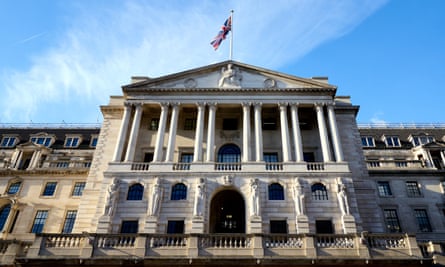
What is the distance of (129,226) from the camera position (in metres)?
26.7

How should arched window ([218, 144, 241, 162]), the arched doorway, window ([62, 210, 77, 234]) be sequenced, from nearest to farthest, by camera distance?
the arched doorway, arched window ([218, 144, 241, 162]), window ([62, 210, 77, 234])

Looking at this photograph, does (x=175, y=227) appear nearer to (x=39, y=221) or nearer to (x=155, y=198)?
(x=155, y=198)

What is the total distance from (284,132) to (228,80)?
30.9ft

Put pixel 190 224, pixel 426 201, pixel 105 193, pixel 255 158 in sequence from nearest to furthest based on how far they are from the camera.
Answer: pixel 190 224 < pixel 105 193 < pixel 255 158 < pixel 426 201

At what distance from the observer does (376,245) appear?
72.3 ft

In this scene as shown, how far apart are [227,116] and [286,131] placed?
781 centimetres

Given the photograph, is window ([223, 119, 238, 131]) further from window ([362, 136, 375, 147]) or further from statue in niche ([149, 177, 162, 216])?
window ([362, 136, 375, 147])

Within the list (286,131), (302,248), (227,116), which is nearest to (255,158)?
(286,131)

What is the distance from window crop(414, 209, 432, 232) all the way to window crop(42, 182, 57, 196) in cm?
4841

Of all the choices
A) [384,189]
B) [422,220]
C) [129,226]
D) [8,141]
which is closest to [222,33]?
[129,226]

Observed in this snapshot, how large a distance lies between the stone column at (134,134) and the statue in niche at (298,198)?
16963 mm

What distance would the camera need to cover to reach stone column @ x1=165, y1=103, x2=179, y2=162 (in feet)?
101

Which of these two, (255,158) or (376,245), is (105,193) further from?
(376,245)

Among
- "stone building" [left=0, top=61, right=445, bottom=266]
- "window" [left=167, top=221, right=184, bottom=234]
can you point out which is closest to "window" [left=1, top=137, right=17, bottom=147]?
"stone building" [left=0, top=61, right=445, bottom=266]
